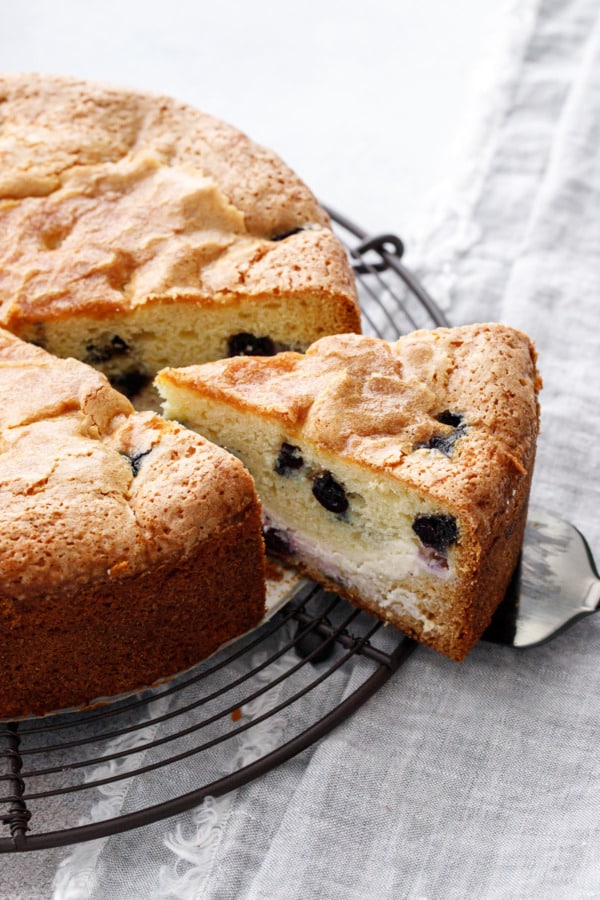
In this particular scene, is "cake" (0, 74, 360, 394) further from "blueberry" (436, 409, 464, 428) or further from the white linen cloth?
the white linen cloth

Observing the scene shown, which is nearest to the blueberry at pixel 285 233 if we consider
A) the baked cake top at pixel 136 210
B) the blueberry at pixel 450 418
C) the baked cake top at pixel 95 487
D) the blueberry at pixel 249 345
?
the baked cake top at pixel 136 210

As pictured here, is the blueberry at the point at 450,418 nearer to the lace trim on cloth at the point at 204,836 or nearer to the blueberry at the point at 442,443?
the blueberry at the point at 442,443

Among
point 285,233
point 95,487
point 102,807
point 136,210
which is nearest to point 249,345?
point 285,233

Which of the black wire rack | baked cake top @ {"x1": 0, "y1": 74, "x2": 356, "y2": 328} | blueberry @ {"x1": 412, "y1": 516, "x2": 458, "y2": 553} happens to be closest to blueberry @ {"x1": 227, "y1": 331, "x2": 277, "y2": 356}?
baked cake top @ {"x1": 0, "y1": 74, "x2": 356, "y2": 328}

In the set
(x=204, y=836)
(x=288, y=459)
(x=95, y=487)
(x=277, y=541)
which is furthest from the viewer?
(x=277, y=541)

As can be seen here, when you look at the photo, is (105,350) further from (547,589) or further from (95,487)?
(547,589)

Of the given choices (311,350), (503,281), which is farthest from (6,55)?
(311,350)
